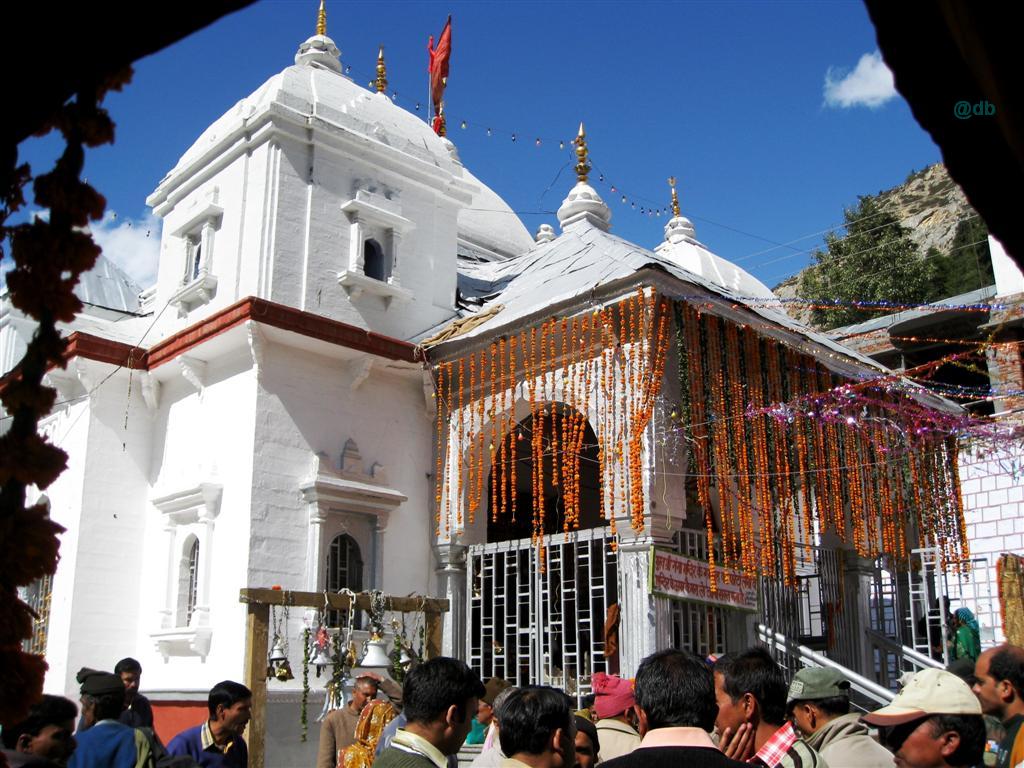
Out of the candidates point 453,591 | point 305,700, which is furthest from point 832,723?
point 453,591

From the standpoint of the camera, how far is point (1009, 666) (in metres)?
4.25

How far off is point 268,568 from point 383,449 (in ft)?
7.45

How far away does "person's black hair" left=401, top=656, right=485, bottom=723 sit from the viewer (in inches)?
140

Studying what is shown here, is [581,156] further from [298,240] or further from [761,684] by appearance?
[761,684]

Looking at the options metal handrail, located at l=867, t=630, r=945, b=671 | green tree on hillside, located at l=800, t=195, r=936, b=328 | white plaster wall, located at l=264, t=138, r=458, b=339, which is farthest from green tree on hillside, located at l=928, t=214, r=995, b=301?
white plaster wall, located at l=264, t=138, r=458, b=339

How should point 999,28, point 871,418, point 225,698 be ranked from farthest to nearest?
point 871,418
point 225,698
point 999,28

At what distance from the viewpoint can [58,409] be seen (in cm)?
1368

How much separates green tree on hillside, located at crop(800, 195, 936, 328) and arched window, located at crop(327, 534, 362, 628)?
20.0 m

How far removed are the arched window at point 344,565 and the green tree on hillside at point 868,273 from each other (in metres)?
20.0

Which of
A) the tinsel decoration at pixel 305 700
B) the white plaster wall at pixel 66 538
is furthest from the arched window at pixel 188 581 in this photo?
the tinsel decoration at pixel 305 700

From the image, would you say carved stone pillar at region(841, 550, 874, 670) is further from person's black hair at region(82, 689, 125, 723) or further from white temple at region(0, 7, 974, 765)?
person's black hair at region(82, 689, 125, 723)

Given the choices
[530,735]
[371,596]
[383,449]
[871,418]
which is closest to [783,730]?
[530,735]

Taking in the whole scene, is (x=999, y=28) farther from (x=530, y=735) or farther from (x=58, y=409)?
(x=58, y=409)

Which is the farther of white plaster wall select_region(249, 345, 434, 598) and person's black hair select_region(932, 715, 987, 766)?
white plaster wall select_region(249, 345, 434, 598)
